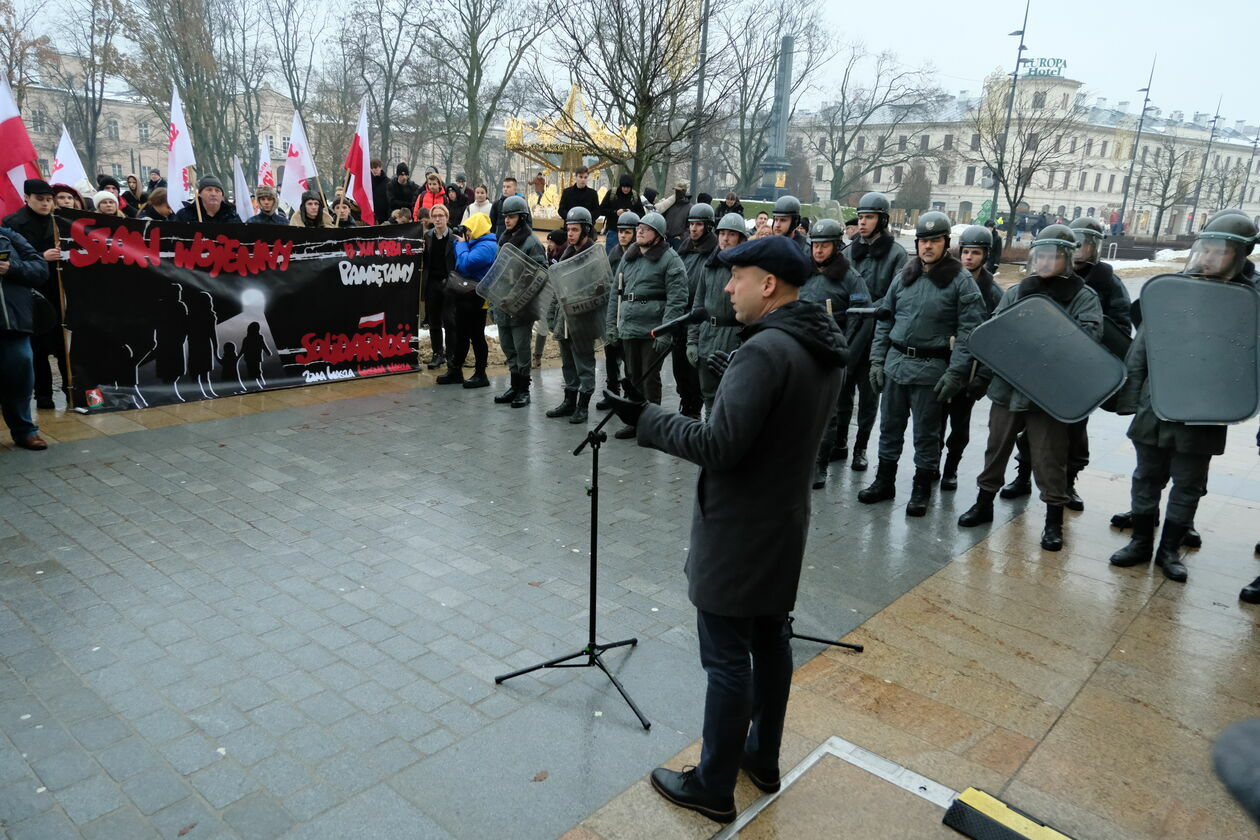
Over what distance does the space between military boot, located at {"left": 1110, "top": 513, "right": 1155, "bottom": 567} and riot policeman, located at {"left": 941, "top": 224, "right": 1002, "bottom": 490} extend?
1.44m

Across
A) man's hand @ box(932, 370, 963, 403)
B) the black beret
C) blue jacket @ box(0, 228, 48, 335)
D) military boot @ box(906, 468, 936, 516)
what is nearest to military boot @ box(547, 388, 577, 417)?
military boot @ box(906, 468, 936, 516)

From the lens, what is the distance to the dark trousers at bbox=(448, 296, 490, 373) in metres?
9.25

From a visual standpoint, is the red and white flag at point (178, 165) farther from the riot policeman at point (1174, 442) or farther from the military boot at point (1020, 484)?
the riot policeman at point (1174, 442)

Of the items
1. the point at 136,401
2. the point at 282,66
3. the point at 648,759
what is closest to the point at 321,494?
the point at 136,401

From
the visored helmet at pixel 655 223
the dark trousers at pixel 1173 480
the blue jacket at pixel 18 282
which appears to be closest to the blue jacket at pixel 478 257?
the visored helmet at pixel 655 223

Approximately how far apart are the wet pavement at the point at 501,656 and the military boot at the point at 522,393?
6.84 ft

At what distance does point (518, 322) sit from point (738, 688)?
6505 millimetres

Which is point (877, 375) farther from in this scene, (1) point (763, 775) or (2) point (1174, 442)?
(1) point (763, 775)

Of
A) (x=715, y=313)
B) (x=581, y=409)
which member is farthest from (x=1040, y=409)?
(x=581, y=409)

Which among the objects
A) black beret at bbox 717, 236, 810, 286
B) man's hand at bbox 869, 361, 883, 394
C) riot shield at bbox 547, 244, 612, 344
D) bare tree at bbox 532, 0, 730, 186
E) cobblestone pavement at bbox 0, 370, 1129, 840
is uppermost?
bare tree at bbox 532, 0, 730, 186

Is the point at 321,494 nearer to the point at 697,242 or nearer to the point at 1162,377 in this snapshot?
the point at 697,242

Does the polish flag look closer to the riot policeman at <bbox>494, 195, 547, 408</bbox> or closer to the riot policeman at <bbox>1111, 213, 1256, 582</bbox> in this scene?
the riot policeman at <bbox>494, 195, 547, 408</bbox>

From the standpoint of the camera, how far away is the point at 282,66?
4116 cm

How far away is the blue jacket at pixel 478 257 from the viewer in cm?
900
